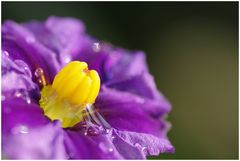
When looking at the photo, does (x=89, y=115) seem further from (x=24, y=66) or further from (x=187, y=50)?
(x=187, y=50)

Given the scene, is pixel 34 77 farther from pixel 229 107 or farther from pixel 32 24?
pixel 229 107

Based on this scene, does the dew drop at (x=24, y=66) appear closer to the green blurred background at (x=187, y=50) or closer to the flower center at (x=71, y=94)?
the flower center at (x=71, y=94)

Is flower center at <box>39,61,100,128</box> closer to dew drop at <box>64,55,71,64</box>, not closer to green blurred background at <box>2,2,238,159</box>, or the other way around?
dew drop at <box>64,55,71,64</box>

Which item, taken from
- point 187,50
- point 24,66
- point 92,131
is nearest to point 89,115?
point 92,131

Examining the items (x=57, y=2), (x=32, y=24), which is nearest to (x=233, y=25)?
(x=57, y=2)

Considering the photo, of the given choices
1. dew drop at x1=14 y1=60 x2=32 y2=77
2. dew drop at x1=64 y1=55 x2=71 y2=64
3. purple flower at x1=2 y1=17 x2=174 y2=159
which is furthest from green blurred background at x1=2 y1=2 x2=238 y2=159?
dew drop at x1=14 y1=60 x2=32 y2=77

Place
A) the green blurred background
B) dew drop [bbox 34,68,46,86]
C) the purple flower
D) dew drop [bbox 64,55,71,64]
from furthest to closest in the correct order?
the green blurred background, dew drop [bbox 64,55,71,64], dew drop [bbox 34,68,46,86], the purple flower
